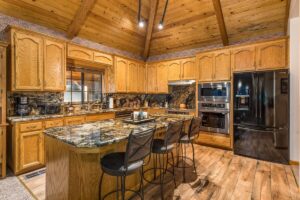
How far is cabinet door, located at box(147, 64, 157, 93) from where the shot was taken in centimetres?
577

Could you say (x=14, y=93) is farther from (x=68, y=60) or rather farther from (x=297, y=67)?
(x=297, y=67)

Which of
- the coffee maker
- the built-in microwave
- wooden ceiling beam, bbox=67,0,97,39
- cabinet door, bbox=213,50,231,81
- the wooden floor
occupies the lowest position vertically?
the wooden floor

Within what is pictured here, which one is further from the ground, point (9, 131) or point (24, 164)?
point (9, 131)

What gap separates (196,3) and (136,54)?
9.54 feet

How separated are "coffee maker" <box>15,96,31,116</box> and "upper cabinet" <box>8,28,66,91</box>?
0.33 m

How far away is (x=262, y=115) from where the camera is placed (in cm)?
346

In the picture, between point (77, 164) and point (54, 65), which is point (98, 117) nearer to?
point (54, 65)

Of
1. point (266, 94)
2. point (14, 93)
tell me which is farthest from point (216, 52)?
point (14, 93)

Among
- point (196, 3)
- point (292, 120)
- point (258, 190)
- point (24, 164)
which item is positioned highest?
point (196, 3)

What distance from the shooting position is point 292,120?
329 cm

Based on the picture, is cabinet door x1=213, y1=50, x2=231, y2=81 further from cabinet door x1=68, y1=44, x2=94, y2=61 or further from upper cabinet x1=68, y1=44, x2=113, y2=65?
cabinet door x1=68, y1=44, x2=94, y2=61

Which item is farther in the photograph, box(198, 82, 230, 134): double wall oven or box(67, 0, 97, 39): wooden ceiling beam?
box(198, 82, 230, 134): double wall oven

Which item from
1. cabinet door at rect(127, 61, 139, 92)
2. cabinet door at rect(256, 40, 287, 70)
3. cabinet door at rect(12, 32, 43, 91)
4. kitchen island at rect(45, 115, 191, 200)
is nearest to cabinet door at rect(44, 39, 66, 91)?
cabinet door at rect(12, 32, 43, 91)

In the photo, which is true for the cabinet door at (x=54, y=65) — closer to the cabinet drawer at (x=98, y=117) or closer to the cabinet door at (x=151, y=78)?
the cabinet drawer at (x=98, y=117)
